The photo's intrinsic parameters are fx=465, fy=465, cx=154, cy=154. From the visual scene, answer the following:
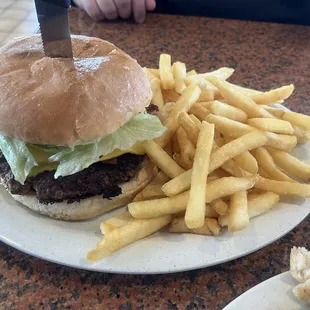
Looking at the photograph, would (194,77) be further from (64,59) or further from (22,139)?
(22,139)

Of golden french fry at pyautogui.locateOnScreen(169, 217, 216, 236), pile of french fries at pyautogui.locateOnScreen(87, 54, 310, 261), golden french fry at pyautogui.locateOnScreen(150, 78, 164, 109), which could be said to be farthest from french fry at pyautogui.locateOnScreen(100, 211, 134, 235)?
golden french fry at pyautogui.locateOnScreen(150, 78, 164, 109)

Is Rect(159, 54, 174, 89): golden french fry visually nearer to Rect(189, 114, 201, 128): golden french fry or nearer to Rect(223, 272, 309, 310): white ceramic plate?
Rect(189, 114, 201, 128): golden french fry

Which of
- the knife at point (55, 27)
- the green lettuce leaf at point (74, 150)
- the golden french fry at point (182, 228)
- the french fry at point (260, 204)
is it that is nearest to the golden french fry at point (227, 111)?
the green lettuce leaf at point (74, 150)

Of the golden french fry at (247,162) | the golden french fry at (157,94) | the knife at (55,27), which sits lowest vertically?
the golden french fry at (247,162)

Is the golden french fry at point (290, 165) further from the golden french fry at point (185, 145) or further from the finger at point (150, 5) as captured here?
the finger at point (150, 5)

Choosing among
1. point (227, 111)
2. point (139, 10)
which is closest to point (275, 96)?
point (227, 111)

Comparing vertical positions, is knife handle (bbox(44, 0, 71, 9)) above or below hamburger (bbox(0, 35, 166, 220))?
above
